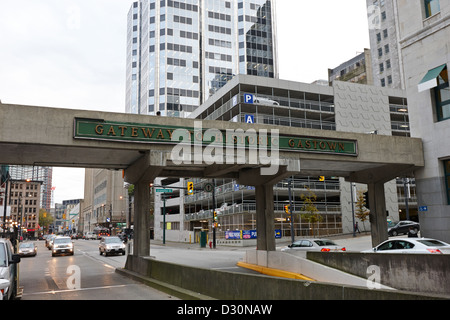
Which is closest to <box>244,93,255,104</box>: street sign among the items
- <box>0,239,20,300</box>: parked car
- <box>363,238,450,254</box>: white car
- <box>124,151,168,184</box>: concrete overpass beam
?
<box>124,151,168,184</box>: concrete overpass beam

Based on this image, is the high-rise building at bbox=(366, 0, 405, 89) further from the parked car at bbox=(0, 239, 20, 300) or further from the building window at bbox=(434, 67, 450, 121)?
the parked car at bbox=(0, 239, 20, 300)

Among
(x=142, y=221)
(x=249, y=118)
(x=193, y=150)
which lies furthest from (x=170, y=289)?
(x=249, y=118)

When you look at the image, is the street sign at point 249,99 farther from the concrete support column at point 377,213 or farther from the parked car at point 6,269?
the parked car at point 6,269

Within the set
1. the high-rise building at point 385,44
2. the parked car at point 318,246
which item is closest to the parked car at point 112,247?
the parked car at point 318,246

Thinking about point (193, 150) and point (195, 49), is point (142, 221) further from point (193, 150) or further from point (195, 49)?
point (195, 49)

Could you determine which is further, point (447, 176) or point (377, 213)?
point (377, 213)

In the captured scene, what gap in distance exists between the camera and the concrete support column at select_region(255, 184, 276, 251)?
21547mm

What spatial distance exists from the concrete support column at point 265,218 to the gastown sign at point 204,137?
346cm

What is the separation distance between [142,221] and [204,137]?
198 inches

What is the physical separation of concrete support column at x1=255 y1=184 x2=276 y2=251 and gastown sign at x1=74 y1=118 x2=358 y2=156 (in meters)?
3.46

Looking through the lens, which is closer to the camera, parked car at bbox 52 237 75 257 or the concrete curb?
the concrete curb

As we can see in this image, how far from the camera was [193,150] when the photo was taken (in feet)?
57.2
